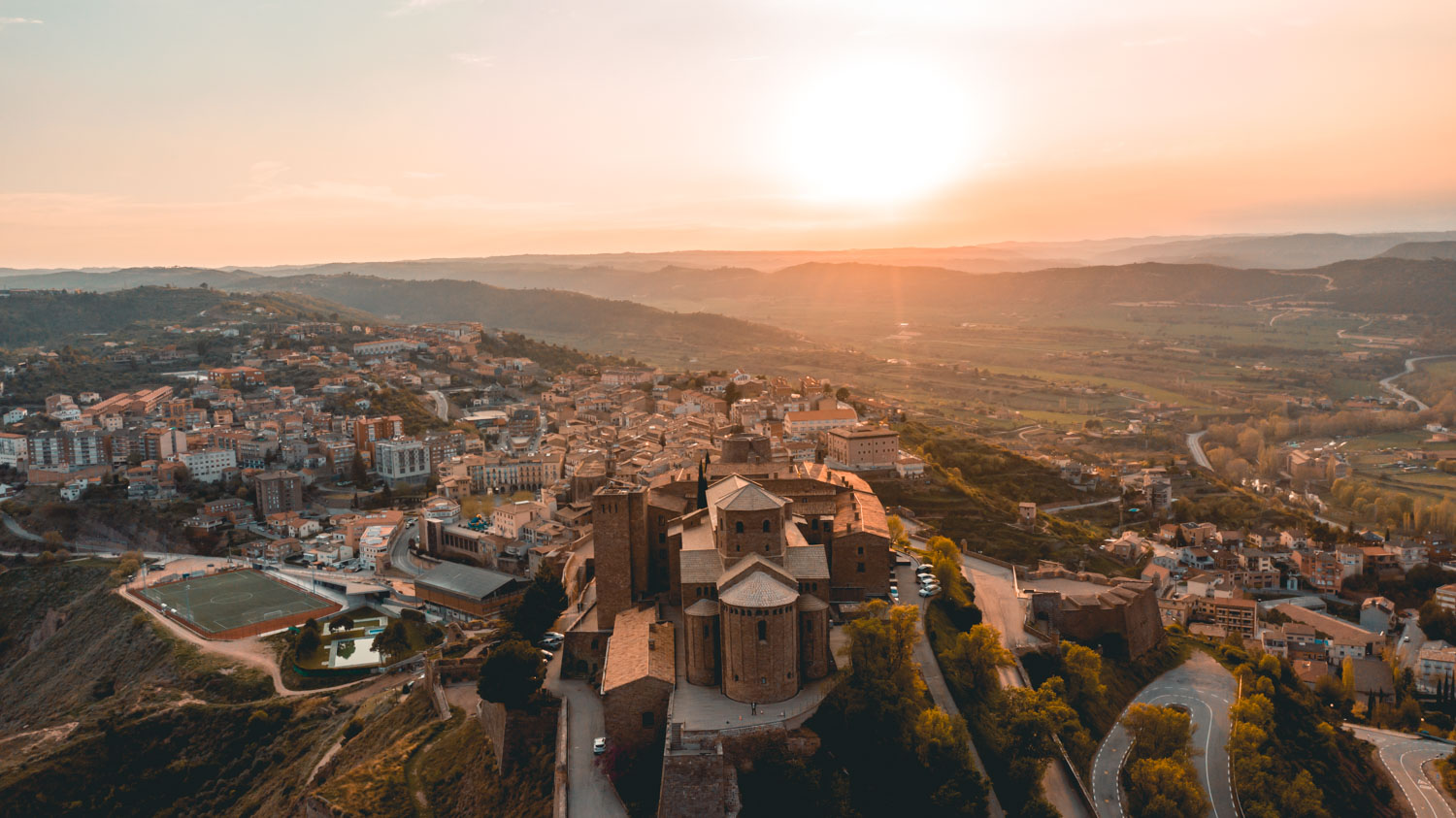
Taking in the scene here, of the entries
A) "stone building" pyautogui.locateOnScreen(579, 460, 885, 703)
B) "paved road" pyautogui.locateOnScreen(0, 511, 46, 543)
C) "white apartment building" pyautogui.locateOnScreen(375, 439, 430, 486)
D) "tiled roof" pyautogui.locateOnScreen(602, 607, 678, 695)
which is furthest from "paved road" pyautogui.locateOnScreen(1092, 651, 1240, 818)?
"paved road" pyautogui.locateOnScreen(0, 511, 46, 543)

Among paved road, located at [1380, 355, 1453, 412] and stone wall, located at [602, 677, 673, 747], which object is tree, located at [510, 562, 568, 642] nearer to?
stone wall, located at [602, 677, 673, 747]

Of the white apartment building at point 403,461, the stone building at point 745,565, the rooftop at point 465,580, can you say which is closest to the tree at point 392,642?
the rooftop at point 465,580

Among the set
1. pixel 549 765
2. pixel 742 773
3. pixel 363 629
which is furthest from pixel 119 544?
pixel 742 773

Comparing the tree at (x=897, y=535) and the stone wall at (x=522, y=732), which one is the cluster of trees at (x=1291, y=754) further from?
the stone wall at (x=522, y=732)

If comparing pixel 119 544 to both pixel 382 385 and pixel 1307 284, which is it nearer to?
pixel 382 385

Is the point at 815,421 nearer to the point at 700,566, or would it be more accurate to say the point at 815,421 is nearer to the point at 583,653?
the point at 583,653

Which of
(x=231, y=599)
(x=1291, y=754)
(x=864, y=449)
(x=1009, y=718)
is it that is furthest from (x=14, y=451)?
(x=1291, y=754)
